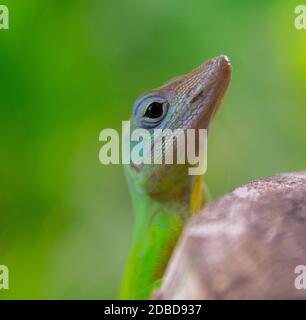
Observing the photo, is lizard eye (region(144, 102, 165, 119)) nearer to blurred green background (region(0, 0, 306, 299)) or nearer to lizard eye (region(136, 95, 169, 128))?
lizard eye (region(136, 95, 169, 128))

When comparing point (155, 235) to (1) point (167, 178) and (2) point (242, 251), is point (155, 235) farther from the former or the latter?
(2) point (242, 251)

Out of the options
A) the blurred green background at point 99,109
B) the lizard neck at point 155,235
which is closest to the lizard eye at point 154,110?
the lizard neck at point 155,235

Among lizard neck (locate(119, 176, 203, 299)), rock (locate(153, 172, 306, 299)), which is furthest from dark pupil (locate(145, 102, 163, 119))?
rock (locate(153, 172, 306, 299))

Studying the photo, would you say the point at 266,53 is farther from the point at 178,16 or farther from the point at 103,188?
the point at 103,188

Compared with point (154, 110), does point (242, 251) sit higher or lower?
lower

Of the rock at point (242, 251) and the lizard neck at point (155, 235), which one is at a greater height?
the rock at point (242, 251)

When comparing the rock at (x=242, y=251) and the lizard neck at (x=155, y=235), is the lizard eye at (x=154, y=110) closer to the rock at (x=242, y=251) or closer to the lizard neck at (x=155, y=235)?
the lizard neck at (x=155, y=235)

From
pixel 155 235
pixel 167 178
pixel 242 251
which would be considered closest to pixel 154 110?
pixel 167 178
